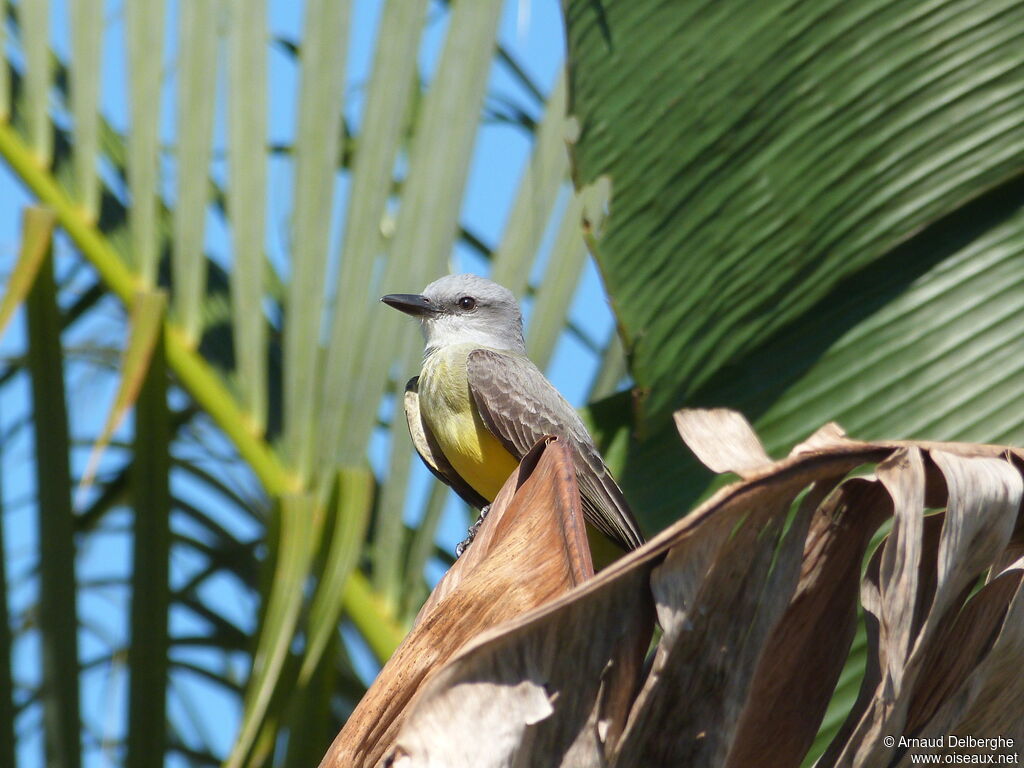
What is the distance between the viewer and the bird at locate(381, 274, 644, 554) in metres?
3.93

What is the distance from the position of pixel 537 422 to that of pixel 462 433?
27 centimetres

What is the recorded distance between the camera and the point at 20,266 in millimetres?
2641

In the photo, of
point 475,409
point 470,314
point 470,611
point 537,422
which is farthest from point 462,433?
point 470,611

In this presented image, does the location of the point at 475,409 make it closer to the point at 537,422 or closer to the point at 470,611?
the point at 537,422

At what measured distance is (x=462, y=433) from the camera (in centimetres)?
407

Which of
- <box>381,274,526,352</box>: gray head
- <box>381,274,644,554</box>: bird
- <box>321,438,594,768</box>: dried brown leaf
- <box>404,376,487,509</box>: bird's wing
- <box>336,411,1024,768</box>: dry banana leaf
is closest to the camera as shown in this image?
<box>336,411,1024,768</box>: dry banana leaf

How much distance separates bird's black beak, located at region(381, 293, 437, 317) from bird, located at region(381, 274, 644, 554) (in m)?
0.01

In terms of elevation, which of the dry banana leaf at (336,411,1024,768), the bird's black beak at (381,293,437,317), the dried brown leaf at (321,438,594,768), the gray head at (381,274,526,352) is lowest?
the dry banana leaf at (336,411,1024,768)

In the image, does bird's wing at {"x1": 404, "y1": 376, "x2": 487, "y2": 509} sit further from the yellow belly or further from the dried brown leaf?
the dried brown leaf

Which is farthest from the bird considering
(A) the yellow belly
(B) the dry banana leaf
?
(B) the dry banana leaf

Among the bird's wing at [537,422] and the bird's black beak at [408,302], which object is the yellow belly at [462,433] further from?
the bird's black beak at [408,302]

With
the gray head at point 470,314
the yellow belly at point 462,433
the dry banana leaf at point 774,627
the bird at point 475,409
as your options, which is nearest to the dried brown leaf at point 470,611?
the dry banana leaf at point 774,627

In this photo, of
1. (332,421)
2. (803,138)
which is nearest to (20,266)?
(332,421)

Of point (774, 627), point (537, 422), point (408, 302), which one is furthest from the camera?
point (537, 422)
